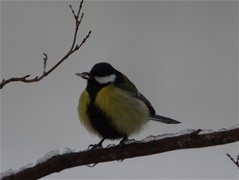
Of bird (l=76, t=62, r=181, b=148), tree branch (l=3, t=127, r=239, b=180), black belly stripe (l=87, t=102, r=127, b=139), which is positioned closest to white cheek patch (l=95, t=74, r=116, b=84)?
bird (l=76, t=62, r=181, b=148)

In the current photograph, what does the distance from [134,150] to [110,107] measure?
1.22 ft

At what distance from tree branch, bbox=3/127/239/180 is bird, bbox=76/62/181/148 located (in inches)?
11.6

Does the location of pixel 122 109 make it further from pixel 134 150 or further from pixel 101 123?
pixel 134 150

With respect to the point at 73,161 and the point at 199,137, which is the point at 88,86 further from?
the point at 199,137

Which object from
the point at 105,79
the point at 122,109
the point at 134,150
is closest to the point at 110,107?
the point at 122,109

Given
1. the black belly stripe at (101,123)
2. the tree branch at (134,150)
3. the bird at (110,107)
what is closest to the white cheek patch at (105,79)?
the bird at (110,107)

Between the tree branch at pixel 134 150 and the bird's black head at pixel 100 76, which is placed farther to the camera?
the bird's black head at pixel 100 76

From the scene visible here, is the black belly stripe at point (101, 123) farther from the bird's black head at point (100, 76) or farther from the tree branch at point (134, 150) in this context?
the tree branch at point (134, 150)

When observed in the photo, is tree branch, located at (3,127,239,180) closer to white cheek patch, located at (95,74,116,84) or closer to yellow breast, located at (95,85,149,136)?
yellow breast, located at (95,85,149,136)

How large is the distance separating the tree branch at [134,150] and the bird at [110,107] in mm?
296

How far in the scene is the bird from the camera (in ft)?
5.73

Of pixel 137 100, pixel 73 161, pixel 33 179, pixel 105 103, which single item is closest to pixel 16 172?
pixel 33 179

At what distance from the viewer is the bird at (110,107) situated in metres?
1.75

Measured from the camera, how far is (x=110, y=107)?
1.74 meters
